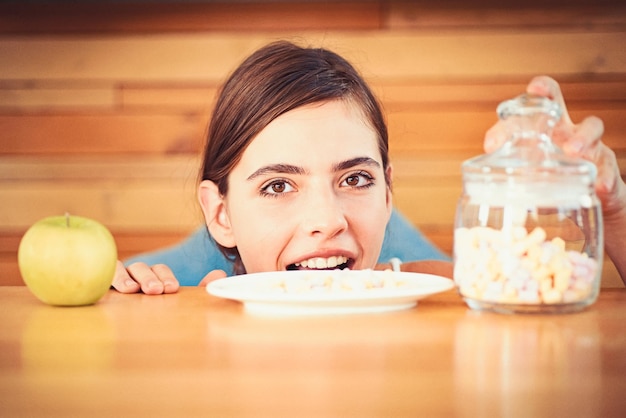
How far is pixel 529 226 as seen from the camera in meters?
0.80

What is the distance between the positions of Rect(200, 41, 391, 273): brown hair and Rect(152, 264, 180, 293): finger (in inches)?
17.9

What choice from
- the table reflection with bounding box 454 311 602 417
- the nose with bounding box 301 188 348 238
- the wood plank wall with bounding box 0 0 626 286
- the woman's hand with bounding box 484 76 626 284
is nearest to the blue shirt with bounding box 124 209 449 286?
the wood plank wall with bounding box 0 0 626 286

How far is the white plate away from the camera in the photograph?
796mm

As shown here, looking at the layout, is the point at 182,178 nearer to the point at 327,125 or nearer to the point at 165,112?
the point at 165,112

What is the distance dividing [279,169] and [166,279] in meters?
0.42

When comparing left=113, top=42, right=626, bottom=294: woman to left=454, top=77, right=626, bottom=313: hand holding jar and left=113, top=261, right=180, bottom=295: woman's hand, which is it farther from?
left=454, top=77, right=626, bottom=313: hand holding jar

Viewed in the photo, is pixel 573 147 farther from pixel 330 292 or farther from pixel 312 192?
pixel 312 192

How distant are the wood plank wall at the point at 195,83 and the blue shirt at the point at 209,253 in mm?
489

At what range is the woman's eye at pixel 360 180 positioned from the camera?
1.48 meters

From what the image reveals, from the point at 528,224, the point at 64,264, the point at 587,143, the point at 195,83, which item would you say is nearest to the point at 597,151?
the point at 587,143

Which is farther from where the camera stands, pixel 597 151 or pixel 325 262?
pixel 325 262

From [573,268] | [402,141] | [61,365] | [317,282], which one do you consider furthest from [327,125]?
[402,141]

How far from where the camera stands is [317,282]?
2.91ft

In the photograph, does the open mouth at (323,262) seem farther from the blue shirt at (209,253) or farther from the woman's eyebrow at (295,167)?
the blue shirt at (209,253)
